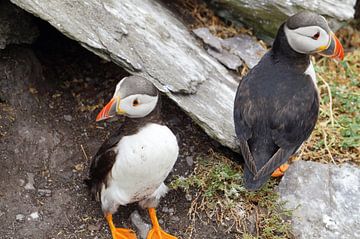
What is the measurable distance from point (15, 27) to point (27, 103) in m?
0.52

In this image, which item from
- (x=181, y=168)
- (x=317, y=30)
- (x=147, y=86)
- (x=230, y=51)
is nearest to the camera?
(x=147, y=86)

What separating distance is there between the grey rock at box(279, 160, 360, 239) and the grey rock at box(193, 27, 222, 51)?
1067 mm

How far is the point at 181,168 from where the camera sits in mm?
4008

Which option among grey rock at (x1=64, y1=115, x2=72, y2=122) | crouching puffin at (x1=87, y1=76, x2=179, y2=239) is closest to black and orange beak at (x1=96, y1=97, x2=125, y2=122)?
crouching puffin at (x1=87, y1=76, x2=179, y2=239)

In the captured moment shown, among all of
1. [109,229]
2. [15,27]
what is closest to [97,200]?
[109,229]

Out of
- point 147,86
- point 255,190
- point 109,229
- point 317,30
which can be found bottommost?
point 109,229

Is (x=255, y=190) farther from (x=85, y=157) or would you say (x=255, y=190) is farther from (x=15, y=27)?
(x=15, y=27)

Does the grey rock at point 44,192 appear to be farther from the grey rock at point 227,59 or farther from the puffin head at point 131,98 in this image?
the grey rock at point 227,59

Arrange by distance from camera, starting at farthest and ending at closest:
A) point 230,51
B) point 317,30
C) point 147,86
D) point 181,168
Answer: point 230,51, point 181,168, point 317,30, point 147,86

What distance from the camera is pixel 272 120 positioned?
3.62 meters

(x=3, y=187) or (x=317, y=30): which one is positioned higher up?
(x=317, y=30)

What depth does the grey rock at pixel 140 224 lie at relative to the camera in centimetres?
371

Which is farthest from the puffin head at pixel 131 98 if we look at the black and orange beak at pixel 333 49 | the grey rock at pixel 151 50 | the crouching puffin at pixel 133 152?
the black and orange beak at pixel 333 49

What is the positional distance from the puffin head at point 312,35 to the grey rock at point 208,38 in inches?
32.2
